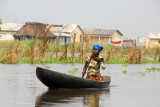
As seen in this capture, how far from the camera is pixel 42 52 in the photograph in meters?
28.1

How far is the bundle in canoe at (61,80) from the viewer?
13.6 meters

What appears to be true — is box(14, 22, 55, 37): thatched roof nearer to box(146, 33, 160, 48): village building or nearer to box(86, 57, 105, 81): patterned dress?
box(146, 33, 160, 48): village building

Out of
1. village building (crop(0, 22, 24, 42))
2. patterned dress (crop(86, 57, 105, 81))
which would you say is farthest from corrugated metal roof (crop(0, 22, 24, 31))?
patterned dress (crop(86, 57, 105, 81))

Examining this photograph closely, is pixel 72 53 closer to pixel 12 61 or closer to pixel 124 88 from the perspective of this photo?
pixel 12 61

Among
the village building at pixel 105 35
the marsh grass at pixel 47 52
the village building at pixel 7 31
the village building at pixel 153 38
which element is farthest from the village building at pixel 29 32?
the marsh grass at pixel 47 52

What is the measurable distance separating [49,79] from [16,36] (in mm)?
56163

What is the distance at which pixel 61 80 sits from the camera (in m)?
14.0

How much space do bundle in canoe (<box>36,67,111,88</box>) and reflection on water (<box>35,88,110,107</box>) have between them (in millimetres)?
208

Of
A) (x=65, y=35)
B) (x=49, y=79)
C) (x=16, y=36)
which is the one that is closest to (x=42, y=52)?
(x=49, y=79)

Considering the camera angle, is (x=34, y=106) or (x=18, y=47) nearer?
(x=34, y=106)

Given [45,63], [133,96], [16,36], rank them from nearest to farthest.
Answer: [133,96]
[45,63]
[16,36]

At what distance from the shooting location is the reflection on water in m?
11.3

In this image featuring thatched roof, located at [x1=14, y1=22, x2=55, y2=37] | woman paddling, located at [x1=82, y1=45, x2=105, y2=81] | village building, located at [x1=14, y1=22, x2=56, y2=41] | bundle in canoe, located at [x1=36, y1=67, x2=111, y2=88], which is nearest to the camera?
bundle in canoe, located at [x1=36, y1=67, x2=111, y2=88]

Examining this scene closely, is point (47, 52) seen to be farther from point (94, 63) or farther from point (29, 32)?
point (29, 32)
